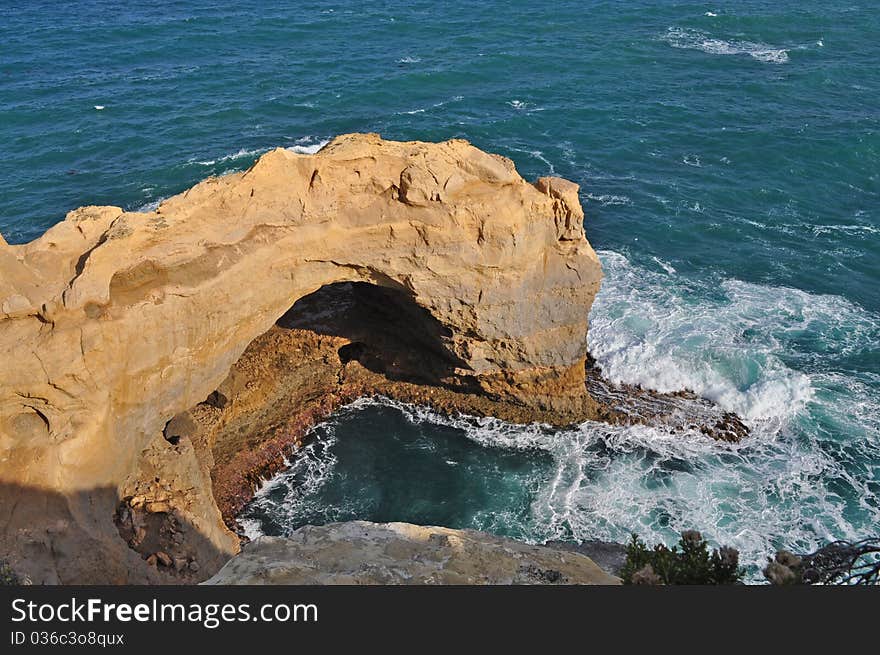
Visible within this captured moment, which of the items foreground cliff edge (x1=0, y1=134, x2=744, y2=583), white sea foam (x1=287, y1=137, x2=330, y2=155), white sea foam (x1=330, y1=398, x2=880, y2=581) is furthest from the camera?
white sea foam (x1=287, y1=137, x2=330, y2=155)

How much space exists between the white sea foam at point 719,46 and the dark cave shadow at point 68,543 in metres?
55.7

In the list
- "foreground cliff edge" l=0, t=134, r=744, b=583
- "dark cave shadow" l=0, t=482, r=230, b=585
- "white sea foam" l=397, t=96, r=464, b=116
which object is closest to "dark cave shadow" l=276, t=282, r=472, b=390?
"foreground cliff edge" l=0, t=134, r=744, b=583

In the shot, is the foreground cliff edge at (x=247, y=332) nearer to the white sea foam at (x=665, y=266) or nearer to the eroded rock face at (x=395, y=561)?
A: the eroded rock face at (x=395, y=561)

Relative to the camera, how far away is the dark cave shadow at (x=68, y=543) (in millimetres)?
19812

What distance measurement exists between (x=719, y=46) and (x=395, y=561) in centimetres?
5894

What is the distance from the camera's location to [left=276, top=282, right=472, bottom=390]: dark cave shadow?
31797mm

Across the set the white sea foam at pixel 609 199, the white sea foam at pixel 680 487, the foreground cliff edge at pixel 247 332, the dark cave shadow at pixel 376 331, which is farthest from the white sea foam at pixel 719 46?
Result: the dark cave shadow at pixel 376 331

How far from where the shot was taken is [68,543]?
20.5m

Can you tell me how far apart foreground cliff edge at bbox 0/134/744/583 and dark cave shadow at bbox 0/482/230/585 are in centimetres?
5

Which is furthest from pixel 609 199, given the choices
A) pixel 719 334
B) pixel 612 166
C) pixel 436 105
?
pixel 436 105

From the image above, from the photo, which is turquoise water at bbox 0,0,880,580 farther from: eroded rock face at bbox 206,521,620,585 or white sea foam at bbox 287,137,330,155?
eroded rock face at bbox 206,521,620,585

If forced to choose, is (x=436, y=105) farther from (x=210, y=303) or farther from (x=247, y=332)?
(x=210, y=303)

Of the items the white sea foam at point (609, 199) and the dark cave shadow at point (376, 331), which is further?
the white sea foam at point (609, 199)

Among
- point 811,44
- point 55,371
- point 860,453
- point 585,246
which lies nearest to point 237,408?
point 55,371
